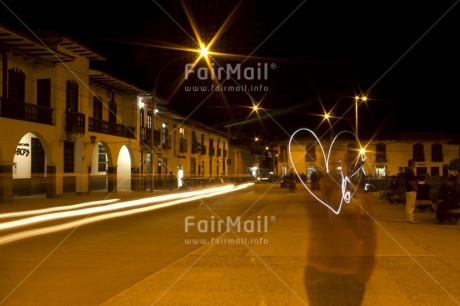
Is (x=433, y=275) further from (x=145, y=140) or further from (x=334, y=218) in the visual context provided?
(x=145, y=140)

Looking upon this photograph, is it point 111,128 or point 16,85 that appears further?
point 111,128

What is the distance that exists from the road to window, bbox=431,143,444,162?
6162cm

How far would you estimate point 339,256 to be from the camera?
1034cm

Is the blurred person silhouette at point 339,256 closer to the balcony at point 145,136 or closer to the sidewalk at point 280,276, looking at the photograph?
the sidewalk at point 280,276

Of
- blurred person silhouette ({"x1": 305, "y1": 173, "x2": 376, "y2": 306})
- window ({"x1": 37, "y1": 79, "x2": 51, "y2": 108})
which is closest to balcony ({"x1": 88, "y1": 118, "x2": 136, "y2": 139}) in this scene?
window ({"x1": 37, "y1": 79, "x2": 51, "y2": 108})

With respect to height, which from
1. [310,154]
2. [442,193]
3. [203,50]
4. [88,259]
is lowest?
[88,259]

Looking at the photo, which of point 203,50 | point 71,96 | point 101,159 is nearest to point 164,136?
point 101,159

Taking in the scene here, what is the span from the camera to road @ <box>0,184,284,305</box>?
7527mm

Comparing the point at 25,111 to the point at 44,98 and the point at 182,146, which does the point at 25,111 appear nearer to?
the point at 44,98

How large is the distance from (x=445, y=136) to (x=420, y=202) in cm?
5848

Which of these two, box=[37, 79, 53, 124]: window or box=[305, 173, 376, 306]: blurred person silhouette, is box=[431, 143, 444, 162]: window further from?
box=[305, 173, 376, 306]: blurred person silhouette

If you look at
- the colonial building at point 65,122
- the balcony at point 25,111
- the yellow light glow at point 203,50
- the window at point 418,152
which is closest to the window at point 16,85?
the colonial building at point 65,122

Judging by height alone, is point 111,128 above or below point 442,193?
Result: above

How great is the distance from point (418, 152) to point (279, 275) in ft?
225
